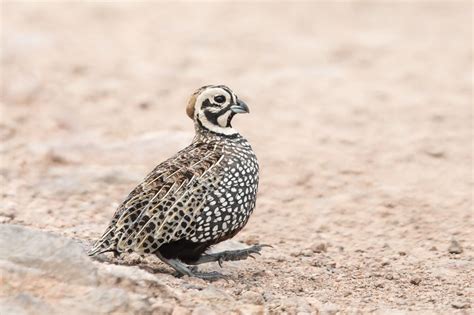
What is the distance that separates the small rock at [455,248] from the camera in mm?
7645

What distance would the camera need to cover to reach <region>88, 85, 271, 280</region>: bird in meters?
6.30

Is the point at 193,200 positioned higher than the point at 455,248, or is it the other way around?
the point at 193,200

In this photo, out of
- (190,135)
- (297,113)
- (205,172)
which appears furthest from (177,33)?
(205,172)

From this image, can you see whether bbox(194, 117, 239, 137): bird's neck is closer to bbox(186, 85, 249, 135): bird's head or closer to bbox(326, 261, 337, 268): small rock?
bbox(186, 85, 249, 135): bird's head

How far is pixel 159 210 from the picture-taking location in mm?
6316

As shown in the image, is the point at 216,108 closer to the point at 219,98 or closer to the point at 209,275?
the point at 219,98

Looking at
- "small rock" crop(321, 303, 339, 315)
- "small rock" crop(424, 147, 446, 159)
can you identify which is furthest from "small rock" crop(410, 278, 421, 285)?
"small rock" crop(424, 147, 446, 159)

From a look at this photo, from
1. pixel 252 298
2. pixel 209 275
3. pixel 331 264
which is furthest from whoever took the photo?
pixel 331 264

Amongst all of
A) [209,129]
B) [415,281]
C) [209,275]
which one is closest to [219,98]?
[209,129]

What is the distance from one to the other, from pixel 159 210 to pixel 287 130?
4.70m

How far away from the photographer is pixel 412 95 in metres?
12.0

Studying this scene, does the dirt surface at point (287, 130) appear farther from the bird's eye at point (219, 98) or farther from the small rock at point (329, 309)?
the bird's eye at point (219, 98)

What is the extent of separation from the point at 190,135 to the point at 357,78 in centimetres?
313

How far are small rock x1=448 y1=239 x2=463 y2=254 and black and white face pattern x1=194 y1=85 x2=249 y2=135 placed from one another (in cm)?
196
